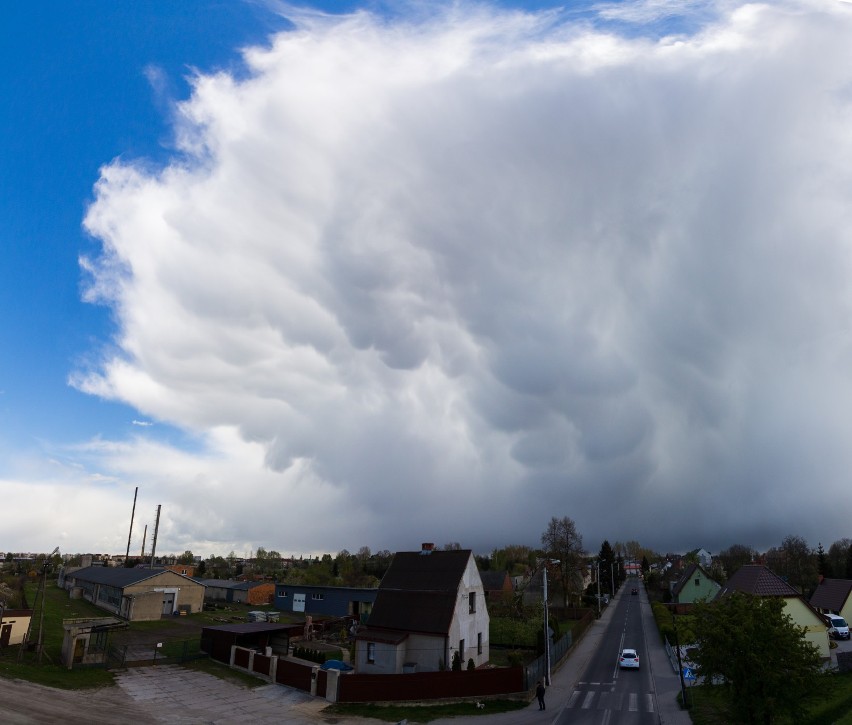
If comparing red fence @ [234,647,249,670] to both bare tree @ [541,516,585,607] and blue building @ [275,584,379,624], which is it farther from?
bare tree @ [541,516,585,607]

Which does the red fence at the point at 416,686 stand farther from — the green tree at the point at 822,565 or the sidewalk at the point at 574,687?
the green tree at the point at 822,565

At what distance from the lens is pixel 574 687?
3916 centimetres

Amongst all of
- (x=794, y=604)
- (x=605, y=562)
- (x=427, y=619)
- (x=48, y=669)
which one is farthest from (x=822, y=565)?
(x=48, y=669)

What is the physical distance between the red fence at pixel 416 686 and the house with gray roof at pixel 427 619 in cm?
663

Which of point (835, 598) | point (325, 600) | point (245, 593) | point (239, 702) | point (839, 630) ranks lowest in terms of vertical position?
point (245, 593)

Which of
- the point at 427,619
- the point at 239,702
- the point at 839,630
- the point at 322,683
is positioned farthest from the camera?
the point at 839,630

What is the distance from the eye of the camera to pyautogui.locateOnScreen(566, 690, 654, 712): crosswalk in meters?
33.9

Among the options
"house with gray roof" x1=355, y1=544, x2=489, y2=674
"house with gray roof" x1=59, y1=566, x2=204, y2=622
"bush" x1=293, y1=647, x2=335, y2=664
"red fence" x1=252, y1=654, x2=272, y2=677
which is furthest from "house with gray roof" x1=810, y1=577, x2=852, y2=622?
"house with gray roof" x1=59, y1=566, x2=204, y2=622

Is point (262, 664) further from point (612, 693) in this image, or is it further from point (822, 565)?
point (822, 565)

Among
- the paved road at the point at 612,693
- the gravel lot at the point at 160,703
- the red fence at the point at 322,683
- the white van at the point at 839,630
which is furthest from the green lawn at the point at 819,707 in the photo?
the white van at the point at 839,630

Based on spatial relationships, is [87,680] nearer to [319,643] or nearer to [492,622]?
[319,643]

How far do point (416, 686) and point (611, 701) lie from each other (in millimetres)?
12127

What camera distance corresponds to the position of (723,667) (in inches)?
900

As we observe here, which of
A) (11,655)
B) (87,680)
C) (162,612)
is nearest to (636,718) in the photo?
(87,680)
